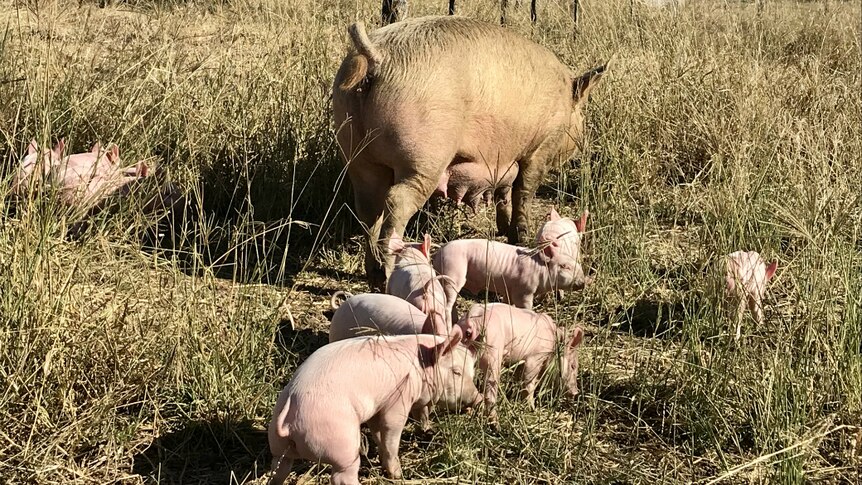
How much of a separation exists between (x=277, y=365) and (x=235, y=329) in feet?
1.28

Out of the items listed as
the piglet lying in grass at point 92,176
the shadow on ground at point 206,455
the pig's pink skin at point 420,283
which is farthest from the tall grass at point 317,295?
the pig's pink skin at point 420,283

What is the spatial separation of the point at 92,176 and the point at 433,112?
4.40ft

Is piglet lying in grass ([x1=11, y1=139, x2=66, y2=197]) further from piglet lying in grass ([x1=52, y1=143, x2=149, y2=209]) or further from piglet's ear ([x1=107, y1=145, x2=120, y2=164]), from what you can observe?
piglet's ear ([x1=107, y1=145, x2=120, y2=164])

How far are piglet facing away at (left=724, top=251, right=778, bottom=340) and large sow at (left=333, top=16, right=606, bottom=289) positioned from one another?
0.98 m

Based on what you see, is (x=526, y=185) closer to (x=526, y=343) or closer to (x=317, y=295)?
(x=317, y=295)

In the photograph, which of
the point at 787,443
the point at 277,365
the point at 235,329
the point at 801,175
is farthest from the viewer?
the point at 801,175

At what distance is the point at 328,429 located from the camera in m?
2.36

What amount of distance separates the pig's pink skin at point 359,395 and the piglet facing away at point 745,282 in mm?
1037

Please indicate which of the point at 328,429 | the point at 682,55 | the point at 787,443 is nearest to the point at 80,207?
the point at 328,429

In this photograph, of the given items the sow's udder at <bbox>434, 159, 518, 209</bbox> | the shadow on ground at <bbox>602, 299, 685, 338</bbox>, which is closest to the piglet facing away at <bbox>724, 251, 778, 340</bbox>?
the shadow on ground at <bbox>602, 299, 685, 338</bbox>

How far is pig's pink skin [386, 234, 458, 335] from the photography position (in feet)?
10.7

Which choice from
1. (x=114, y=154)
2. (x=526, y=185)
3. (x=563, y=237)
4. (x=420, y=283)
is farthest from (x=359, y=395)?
(x=526, y=185)

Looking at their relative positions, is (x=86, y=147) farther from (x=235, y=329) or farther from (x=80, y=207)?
(x=235, y=329)

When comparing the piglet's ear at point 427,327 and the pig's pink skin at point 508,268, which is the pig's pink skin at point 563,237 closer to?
the pig's pink skin at point 508,268
